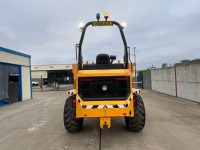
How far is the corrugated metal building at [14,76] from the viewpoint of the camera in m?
20.7

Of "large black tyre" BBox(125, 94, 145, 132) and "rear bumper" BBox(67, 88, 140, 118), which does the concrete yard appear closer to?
"large black tyre" BBox(125, 94, 145, 132)

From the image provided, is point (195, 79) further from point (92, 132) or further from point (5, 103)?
point (5, 103)

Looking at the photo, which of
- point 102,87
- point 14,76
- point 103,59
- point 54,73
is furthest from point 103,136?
point 54,73

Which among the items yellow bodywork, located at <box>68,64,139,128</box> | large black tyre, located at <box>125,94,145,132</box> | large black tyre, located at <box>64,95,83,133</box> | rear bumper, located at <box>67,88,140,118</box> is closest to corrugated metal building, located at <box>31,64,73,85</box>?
large black tyre, located at <box>64,95,83,133</box>

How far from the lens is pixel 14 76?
2319 cm

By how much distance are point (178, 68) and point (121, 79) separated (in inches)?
624

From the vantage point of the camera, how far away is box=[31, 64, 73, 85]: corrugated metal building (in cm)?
7829

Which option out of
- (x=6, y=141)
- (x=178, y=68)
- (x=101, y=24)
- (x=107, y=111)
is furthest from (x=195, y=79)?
(x=6, y=141)

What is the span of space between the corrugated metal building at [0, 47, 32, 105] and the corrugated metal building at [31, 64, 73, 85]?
5042 cm

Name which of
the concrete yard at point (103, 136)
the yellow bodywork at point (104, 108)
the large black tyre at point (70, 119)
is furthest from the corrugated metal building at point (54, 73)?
the yellow bodywork at point (104, 108)

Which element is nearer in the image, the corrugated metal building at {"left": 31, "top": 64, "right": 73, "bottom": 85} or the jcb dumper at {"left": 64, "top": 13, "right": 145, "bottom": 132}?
the jcb dumper at {"left": 64, "top": 13, "right": 145, "bottom": 132}

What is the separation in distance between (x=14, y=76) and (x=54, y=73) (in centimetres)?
5875

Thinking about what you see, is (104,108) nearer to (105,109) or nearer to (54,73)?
(105,109)

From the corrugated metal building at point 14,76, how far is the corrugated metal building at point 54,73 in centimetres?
5042
